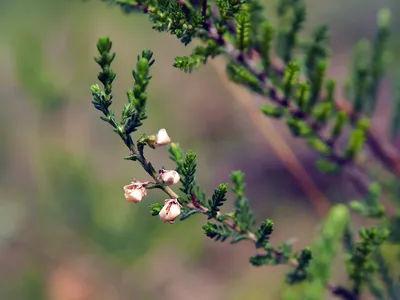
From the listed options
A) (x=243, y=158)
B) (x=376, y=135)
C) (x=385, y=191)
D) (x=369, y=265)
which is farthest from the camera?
(x=243, y=158)

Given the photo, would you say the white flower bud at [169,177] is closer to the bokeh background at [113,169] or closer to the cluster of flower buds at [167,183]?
the cluster of flower buds at [167,183]

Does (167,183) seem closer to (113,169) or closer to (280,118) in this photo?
(280,118)

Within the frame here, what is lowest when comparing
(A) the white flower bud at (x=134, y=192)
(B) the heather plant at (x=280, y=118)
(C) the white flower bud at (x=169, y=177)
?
(A) the white flower bud at (x=134, y=192)

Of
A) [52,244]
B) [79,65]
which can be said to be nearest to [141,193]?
[52,244]

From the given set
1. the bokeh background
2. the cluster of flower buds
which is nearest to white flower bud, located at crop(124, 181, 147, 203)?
the cluster of flower buds

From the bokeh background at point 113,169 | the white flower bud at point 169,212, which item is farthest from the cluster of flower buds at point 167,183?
the bokeh background at point 113,169

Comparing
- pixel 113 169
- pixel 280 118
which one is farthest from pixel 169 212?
pixel 113 169

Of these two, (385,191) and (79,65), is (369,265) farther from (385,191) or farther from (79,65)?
(79,65)
